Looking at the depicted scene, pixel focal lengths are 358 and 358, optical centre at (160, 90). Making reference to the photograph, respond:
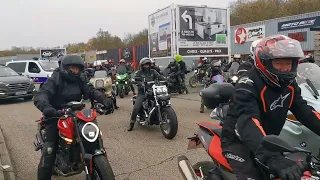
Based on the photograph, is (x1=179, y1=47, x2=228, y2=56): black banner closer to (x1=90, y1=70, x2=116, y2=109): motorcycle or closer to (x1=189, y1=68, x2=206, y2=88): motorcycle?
(x1=189, y1=68, x2=206, y2=88): motorcycle

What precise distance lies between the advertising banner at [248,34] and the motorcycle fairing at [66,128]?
1088 inches

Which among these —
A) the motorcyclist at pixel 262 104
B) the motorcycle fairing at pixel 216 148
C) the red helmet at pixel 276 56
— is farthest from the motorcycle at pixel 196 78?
the red helmet at pixel 276 56

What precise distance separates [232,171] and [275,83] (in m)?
0.76

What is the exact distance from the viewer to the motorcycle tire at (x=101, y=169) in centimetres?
360

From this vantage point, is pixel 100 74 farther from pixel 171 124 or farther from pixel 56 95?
pixel 56 95

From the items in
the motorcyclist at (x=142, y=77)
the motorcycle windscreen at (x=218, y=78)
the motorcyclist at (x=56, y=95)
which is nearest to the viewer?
the motorcyclist at (x=56, y=95)

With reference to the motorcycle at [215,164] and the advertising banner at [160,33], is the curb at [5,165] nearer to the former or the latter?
the motorcycle at [215,164]

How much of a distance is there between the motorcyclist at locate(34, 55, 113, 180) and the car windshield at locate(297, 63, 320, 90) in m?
2.39

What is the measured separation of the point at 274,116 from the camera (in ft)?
8.83

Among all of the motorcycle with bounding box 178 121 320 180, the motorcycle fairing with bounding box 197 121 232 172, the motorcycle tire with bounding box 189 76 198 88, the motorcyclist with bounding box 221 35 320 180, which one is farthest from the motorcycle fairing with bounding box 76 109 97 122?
the motorcycle tire with bounding box 189 76 198 88

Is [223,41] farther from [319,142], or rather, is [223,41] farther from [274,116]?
[274,116]

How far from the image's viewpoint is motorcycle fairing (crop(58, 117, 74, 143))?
3.98 m

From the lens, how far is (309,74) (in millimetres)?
4500

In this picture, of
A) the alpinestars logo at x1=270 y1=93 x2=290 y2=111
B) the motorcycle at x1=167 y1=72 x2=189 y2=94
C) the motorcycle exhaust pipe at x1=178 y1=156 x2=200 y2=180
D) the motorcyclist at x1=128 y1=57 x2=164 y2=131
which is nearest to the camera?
the alpinestars logo at x1=270 y1=93 x2=290 y2=111
